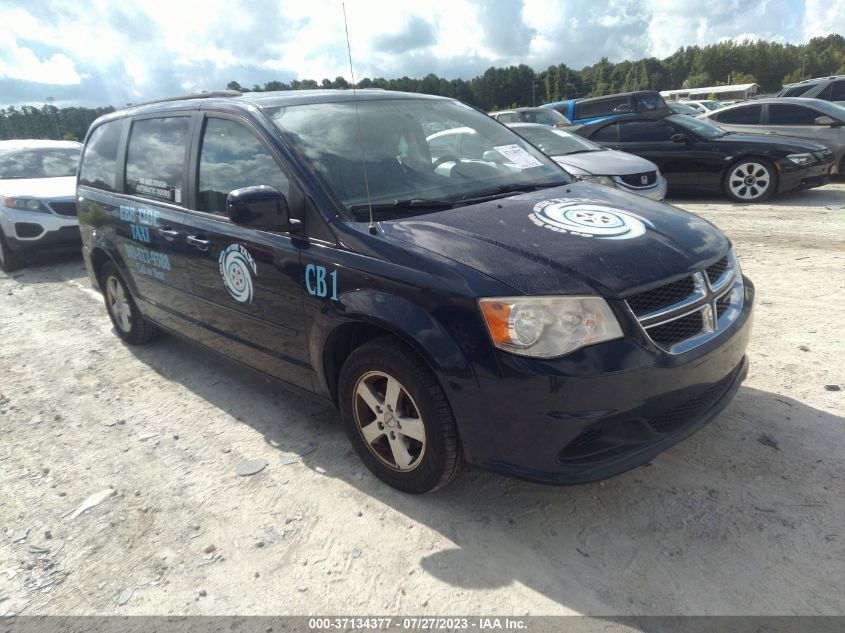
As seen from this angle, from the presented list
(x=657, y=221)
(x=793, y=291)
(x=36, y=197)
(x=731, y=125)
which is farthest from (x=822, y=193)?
(x=36, y=197)

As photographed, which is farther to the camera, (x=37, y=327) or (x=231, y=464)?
(x=37, y=327)

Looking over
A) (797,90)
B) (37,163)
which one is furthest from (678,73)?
(37,163)

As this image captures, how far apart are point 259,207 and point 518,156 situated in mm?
1628

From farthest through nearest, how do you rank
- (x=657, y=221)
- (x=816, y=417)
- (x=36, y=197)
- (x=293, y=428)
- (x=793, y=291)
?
(x=36, y=197)
(x=793, y=291)
(x=293, y=428)
(x=816, y=417)
(x=657, y=221)

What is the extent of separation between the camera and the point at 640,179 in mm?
8031

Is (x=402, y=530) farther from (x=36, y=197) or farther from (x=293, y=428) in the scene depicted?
(x=36, y=197)

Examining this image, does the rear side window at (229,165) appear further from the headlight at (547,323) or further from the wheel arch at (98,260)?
the wheel arch at (98,260)

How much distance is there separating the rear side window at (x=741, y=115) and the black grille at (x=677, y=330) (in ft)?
33.7

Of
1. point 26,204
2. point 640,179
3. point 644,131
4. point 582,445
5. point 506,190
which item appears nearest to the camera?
point 582,445

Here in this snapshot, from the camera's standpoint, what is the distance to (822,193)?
9.77m

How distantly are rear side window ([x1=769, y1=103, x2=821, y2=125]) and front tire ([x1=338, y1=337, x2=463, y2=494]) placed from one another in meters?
10.7

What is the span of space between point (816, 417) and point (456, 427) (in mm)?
2076

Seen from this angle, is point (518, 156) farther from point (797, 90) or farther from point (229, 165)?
point (797, 90)

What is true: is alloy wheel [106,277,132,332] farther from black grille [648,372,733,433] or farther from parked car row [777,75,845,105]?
parked car row [777,75,845,105]
